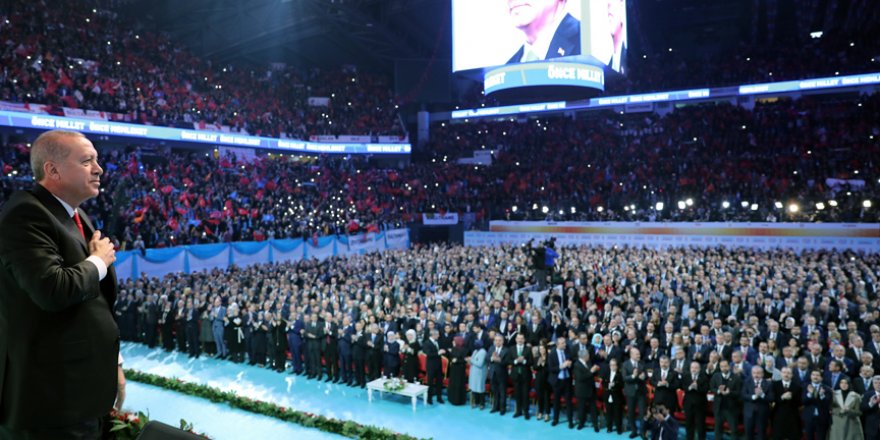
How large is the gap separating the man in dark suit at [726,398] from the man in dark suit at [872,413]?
1.64 metres

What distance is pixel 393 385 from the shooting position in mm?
11539

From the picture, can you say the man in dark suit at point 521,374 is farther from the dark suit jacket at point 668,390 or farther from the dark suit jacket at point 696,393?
the dark suit jacket at point 696,393

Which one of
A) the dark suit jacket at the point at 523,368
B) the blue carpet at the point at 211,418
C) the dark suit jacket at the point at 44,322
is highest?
the dark suit jacket at the point at 44,322

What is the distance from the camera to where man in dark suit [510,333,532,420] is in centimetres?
1087

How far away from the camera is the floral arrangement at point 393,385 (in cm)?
1146

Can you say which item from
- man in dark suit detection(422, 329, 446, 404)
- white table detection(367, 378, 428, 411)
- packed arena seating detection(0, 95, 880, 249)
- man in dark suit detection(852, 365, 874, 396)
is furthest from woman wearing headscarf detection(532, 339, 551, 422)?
packed arena seating detection(0, 95, 880, 249)

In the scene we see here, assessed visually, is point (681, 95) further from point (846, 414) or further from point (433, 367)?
point (846, 414)

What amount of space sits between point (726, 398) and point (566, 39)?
48.5ft

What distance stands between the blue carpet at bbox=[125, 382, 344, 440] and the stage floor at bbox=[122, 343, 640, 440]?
2cm

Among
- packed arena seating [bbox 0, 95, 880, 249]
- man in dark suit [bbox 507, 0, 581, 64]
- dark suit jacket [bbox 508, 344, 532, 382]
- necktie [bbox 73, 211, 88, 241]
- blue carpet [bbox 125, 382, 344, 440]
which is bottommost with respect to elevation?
blue carpet [bbox 125, 382, 344, 440]

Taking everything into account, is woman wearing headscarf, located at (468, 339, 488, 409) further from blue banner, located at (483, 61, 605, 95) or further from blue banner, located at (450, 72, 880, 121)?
blue banner, located at (450, 72, 880, 121)

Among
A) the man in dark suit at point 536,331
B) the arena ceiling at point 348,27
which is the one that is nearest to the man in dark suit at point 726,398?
the man in dark suit at point 536,331

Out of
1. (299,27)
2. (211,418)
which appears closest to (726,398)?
(211,418)

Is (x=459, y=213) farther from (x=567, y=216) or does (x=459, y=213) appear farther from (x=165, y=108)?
(x=165, y=108)
